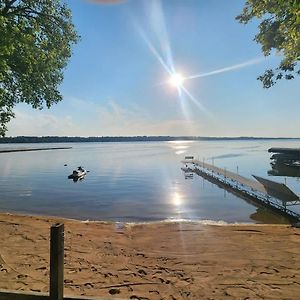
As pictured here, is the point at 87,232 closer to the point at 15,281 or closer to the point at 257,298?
the point at 15,281

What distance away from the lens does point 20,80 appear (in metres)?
12.9

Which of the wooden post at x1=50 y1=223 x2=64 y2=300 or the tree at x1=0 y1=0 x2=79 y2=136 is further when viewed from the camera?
the tree at x1=0 y1=0 x2=79 y2=136

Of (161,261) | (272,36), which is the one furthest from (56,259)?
(272,36)

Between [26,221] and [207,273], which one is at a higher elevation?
[26,221]

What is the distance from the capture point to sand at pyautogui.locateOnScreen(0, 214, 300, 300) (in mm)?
7988

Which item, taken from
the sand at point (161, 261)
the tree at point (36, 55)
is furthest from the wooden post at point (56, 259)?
the tree at point (36, 55)

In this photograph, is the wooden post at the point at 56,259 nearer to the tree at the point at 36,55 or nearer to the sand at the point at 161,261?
the sand at the point at 161,261

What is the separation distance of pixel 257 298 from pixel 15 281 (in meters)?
6.14

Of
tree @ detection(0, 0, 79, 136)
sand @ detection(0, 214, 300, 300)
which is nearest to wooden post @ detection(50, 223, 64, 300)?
sand @ detection(0, 214, 300, 300)

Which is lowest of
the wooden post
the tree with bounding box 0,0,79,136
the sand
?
the sand

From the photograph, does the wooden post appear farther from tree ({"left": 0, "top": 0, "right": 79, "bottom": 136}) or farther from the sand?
tree ({"left": 0, "top": 0, "right": 79, "bottom": 136})

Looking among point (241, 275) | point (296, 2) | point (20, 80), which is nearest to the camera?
point (296, 2)

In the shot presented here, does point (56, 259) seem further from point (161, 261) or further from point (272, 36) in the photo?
point (272, 36)

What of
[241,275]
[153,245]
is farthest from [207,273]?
[153,245]
